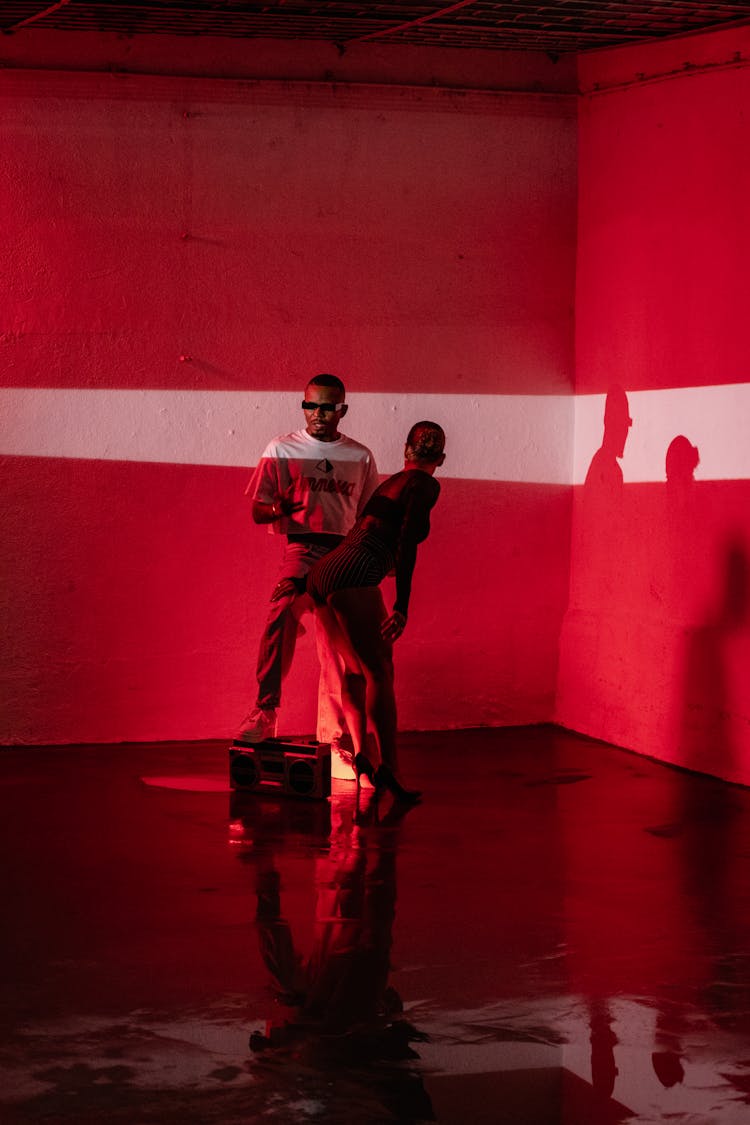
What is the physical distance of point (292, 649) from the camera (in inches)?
273

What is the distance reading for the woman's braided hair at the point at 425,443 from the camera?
640 cm

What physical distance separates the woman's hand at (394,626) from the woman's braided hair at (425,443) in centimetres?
62

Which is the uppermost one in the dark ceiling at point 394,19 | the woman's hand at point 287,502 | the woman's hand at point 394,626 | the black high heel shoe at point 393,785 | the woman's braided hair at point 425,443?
the dark ceiling at point 394,19

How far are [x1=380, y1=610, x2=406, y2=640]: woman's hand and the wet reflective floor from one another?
69 cm

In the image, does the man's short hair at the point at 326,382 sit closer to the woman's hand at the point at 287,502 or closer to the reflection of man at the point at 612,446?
the woman's hand at the point at 287,502

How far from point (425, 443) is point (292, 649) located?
1123 mm

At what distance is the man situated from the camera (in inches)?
270

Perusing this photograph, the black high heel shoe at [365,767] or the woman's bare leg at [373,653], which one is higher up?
the woman's bare leg at [373,653]

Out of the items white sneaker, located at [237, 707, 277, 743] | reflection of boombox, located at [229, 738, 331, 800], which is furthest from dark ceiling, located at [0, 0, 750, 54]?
reflection of boombox, located at [229, 738, 331, 800]

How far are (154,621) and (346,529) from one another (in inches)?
50.7

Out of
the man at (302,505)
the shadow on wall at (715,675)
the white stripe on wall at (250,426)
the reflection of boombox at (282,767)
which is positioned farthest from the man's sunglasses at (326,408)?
the shadow on wall at (715,675)

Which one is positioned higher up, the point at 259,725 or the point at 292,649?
the point at 292,649

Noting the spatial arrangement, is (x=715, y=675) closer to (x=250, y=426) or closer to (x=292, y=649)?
(x=292, y=649)

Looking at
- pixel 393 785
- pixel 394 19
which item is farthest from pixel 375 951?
pixel 394 19
